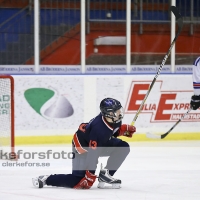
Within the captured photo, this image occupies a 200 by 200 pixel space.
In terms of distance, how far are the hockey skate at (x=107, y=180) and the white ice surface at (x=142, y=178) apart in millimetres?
58

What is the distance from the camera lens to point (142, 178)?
21.3 feet

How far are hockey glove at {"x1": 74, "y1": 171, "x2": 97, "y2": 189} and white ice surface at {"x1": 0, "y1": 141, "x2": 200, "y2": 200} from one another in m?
0.05

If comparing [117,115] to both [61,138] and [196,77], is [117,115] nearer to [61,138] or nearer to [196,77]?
[196,77]

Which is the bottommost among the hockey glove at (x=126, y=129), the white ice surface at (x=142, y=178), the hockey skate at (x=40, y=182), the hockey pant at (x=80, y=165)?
the white ice surface at (x=142, y=178)

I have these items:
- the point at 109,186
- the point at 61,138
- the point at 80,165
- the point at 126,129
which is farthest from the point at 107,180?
the point at 61,138

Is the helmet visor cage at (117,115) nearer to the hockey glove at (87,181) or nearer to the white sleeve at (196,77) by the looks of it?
the hockey glove at (87,181)

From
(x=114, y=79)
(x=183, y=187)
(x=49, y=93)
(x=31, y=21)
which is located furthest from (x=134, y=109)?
(x=183, y=187)

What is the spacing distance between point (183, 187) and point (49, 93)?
3.46m

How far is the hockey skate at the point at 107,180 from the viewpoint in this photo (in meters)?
5.73

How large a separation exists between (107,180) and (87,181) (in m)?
0.21

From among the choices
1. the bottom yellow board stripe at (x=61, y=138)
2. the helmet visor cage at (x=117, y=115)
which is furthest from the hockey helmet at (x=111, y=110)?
the bottom yellow board stripe at (x=61, y=138)

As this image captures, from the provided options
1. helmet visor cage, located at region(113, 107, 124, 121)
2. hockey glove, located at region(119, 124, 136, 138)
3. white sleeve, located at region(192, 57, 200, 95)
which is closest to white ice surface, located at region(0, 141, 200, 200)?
hockey glove, located at region(119, 124, 136, 138)

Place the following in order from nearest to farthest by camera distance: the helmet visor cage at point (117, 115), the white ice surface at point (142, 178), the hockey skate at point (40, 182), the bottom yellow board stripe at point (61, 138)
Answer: the white ice surface at point (142, 178), the helmet visor cage at point (117, 115), the hockey skate at point (40, 182), the bottom yellow board stripe at point (61, 138)

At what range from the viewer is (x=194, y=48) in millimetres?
9812
